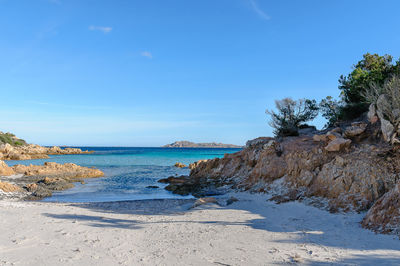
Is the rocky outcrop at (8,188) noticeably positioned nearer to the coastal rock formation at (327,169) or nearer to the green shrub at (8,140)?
the coastal rock formation at (327,169)

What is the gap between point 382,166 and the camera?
444 inches

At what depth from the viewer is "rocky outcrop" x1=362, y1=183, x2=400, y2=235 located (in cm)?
812

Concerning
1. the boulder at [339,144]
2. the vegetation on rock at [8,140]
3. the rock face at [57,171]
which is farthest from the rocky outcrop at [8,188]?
the vegetation on rock at [8,140]

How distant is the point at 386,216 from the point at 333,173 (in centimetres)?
403

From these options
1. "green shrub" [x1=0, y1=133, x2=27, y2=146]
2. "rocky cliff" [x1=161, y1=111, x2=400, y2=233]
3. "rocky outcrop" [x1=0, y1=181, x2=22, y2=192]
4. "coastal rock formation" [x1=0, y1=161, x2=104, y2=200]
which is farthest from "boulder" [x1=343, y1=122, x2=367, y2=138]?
"green shrub" [x1=0, y1=133, x2=27, y2=146]

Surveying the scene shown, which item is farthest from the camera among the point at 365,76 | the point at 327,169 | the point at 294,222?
the point at 365,76

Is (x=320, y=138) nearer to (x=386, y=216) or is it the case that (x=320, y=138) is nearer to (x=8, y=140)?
(x=386, y=216)

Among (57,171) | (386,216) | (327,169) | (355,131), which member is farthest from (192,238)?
(57,171)

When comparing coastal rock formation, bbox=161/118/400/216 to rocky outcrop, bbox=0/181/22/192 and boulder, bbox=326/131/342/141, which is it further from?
rocky outcrop, bbox=0/181/22/192

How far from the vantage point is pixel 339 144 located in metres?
13.6

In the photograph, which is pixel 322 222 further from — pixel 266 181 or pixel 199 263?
pixel 266 181

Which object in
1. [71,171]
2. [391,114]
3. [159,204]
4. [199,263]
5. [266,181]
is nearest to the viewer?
[199,263]

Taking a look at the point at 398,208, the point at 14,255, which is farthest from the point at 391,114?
the point at 14,255

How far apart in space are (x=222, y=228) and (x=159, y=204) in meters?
6.21
